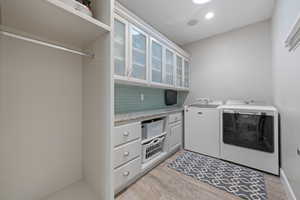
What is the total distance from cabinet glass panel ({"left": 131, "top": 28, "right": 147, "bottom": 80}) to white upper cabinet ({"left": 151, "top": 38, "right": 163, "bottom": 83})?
23 centimetres

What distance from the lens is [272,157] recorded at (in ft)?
5.87

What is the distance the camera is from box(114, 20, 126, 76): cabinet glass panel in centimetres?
160

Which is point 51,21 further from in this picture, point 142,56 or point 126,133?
point 142,56

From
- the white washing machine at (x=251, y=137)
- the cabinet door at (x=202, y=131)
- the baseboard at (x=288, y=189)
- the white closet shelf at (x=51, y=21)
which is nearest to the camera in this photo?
the white closet shelf at (x=51, y=21)

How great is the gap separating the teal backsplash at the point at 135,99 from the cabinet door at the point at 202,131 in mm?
693

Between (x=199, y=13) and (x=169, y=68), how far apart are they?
104 cm

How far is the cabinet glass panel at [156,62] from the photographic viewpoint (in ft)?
7.23

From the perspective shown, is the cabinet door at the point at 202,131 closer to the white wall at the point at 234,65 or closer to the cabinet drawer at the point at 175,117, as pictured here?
the cabinet drawer at the point at 175,117

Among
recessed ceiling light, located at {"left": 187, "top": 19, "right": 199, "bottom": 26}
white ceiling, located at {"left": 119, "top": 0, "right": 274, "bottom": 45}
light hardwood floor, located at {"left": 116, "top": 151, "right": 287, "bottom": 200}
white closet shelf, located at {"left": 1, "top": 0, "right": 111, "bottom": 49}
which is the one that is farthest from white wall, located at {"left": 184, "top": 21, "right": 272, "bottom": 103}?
white closet shelf, located at {"left": 1, "top": 0, "right": 111, "bottom": 49}

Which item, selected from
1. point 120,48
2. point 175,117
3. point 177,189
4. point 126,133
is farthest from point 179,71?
point 177,189

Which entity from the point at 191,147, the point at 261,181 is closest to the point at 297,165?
the point at 261,181

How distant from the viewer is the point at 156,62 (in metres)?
2.29

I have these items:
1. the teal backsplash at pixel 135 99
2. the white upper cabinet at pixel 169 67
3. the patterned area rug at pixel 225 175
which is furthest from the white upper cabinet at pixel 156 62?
the patterned area rug at pixel 225 175

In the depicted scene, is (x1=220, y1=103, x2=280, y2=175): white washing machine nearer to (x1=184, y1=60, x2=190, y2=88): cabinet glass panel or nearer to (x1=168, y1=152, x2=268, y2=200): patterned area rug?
(x1=168, y1=152, x2=268, y2=200): patterned area rug
